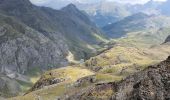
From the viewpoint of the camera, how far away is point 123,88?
254ft

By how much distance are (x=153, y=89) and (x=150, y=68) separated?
8.54m

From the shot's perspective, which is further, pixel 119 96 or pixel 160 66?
pixel 119 96

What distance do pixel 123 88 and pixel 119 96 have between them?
9.31 feet

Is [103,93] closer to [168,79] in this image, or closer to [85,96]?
[85,96]

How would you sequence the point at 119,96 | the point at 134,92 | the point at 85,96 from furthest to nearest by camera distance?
1. the point at 85,96
2. the point at 119,96
3. the point at 134,92

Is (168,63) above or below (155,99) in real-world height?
above

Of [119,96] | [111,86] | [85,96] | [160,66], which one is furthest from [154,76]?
[85,96]

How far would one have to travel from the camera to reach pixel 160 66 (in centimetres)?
6575

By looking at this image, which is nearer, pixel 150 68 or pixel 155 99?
pixel 155 99

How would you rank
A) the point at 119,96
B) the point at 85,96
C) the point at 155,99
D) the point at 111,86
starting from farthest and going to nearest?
1. the point at 85,96
2. the point at 111,86
3. the point at 119,96
4. the point at 155,99

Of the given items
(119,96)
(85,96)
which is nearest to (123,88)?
(119,96)

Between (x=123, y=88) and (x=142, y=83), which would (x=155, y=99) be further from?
(x=123, y=88)

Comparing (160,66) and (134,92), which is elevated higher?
(160,66)

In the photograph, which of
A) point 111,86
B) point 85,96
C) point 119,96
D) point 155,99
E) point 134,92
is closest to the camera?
point 155,99
